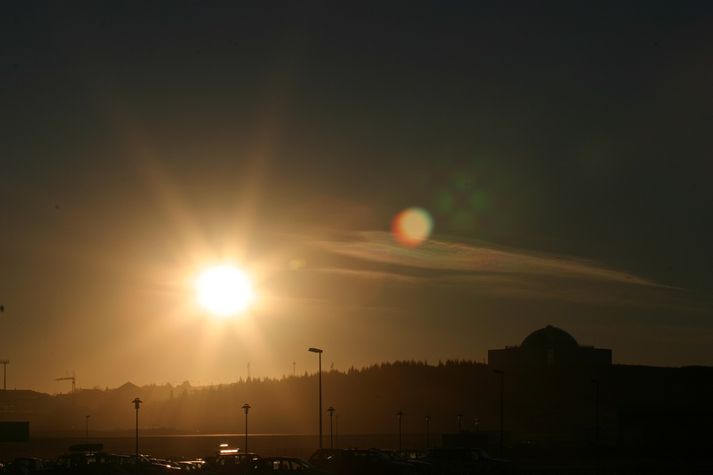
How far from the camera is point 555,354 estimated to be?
Answer: 138000 millimetres

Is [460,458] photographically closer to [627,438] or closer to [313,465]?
[313,465]

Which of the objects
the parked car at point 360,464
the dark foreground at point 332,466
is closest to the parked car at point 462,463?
the dark foreground at point 332,466

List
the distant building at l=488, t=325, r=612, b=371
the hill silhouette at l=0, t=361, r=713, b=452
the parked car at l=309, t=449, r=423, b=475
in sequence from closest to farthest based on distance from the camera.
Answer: the parked car at l=309, t=449, r=423, b=475, the hill silhouette at l=0, t=361, r=713, b=452, the distant building at l=488, t=325, r=612, b=371

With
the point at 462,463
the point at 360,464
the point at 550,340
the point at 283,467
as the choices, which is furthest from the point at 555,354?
the point at 283,467

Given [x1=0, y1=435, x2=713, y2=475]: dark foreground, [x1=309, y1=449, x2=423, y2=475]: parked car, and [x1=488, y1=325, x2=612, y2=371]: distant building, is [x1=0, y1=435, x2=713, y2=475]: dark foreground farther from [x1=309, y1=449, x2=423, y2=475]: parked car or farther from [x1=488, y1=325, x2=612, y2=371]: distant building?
[x1=488, y1=325, x2=612, y2=371]: distant building

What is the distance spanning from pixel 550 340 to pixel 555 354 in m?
2.21

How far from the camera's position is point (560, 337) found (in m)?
139

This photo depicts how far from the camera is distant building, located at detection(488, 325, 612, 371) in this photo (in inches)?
5369

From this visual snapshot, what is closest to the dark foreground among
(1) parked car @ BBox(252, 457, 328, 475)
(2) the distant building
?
(1) parked car @ BBox(252, 457, 328, 475)

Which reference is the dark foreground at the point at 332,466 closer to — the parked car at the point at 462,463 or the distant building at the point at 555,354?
the parked car at the point at 462,463

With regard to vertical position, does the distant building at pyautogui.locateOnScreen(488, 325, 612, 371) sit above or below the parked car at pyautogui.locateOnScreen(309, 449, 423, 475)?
above

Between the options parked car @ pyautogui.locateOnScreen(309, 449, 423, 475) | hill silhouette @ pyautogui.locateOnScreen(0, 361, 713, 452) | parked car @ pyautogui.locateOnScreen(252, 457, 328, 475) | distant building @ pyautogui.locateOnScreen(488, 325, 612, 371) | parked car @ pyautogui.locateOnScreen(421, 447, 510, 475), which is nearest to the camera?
parked car @ pyautogui.locateOnScreen(252, 457, 328, 475)

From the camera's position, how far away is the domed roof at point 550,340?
138 metres

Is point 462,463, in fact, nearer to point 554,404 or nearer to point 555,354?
point 554,404
